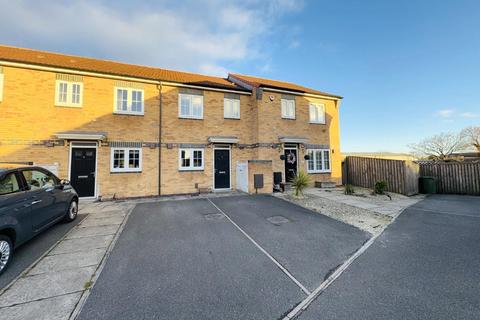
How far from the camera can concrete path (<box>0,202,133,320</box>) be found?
2.55 m

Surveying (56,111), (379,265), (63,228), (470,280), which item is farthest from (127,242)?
(56,111)

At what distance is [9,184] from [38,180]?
40.2 inches

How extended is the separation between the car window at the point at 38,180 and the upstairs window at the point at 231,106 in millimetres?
9007

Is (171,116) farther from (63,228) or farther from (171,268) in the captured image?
(171,268)

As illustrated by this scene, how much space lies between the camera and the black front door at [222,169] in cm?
1221

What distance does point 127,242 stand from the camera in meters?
4.75

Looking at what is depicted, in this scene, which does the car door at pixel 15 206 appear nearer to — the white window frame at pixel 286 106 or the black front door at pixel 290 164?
the black front door at pixel 290 164

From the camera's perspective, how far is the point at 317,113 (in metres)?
14.8

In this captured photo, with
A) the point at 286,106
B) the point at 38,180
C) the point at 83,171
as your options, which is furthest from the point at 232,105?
the point at 38,180

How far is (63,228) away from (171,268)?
4.45 meters

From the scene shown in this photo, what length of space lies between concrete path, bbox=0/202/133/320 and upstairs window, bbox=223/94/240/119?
906cm

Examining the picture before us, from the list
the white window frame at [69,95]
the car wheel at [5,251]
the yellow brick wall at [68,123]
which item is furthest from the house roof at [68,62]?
the car wheel at [5,251]

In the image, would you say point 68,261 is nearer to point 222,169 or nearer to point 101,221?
point 101,221

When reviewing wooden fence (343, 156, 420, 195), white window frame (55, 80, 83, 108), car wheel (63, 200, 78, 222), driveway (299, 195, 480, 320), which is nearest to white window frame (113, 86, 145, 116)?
white window frame (55, 80, 83, 108)
